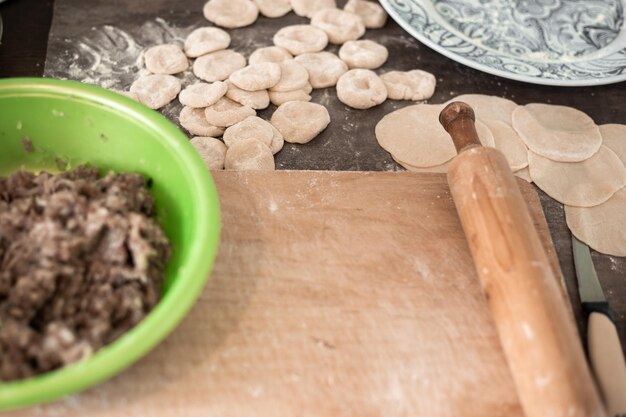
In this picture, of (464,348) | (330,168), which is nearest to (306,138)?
(330,168)

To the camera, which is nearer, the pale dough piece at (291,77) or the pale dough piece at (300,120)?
the pale dough piece at (300,120)

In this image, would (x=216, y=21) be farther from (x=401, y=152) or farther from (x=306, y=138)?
(x=401, y=152)

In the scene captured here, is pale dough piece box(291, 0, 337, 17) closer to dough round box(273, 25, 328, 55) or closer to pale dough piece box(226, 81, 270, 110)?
dough round box(273, 25, 328, 55)

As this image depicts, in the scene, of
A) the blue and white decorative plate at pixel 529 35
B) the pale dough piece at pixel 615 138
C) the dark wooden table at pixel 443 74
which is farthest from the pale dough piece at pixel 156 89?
the pale dough piece at pixel 615 138

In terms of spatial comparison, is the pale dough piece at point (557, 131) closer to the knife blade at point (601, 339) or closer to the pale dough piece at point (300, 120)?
the knife blade at point (601, 339)

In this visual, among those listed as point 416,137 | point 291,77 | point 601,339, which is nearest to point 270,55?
point 291,77

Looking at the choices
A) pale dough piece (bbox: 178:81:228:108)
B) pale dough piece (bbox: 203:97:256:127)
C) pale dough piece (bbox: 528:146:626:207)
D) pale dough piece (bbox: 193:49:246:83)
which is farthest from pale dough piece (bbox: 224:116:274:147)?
pale dough piece (bbox: 528:146:626:207)

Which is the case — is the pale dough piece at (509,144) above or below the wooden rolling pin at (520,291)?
below
